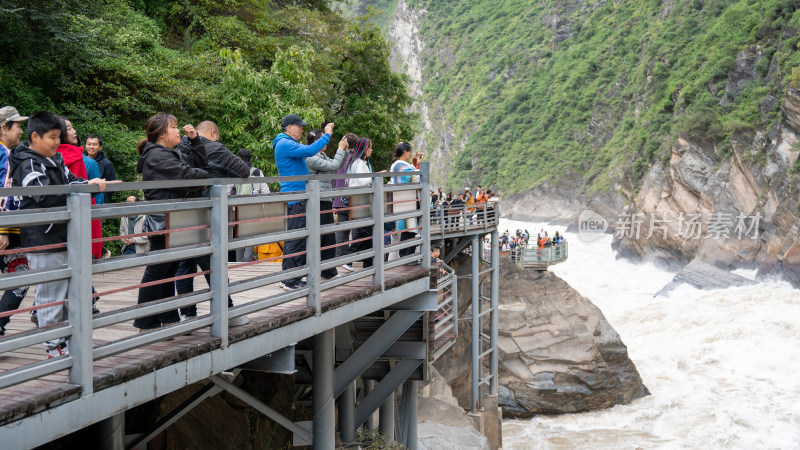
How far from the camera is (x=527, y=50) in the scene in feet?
294

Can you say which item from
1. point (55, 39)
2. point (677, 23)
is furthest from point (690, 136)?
point (55, 39)

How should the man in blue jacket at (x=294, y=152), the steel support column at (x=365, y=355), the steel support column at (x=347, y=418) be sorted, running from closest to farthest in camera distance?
the man in blue jacket at (x=294, y=152), the steel support column at (x=365, y=355), the steel support column at (x=347, y=418)

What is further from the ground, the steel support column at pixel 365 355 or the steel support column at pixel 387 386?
the steel support column at pixel 365 355

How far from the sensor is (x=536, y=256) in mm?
30578

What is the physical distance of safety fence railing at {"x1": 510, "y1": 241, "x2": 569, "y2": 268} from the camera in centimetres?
3009

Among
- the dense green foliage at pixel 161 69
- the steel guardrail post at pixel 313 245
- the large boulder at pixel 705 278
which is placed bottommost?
the large boulder at pixel 705 278

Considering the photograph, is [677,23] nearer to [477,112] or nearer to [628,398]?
[477,112]

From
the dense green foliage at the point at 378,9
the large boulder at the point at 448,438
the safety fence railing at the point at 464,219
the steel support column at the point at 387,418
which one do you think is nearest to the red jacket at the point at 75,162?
the steel support column at the point at 387,418

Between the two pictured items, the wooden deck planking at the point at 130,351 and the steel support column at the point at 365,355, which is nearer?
the wooden deck planking at the point at 130,351

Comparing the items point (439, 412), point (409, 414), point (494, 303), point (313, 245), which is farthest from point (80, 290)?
point (494, 303)

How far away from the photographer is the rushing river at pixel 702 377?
21.7 meters

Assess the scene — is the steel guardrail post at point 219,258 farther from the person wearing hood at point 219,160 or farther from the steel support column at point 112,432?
the steel support column at point 112,432

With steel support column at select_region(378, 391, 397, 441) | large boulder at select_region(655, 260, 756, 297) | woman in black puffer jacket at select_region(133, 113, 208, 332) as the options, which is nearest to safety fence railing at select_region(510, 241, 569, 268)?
large boulder at select_region(655, 260, 756, 297)

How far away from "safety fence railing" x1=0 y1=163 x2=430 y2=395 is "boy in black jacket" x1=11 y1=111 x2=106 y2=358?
64 mm
